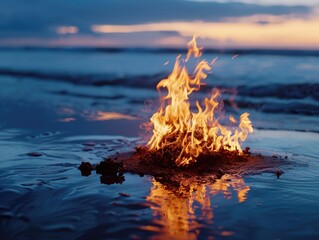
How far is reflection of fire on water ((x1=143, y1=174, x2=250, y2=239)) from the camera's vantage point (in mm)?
4710

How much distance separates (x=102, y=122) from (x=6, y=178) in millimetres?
5723

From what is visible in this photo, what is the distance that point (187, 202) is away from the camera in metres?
5.51

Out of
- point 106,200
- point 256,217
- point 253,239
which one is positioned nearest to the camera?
point 253,239

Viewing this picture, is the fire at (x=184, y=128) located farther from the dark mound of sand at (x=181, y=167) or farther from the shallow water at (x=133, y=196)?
the shallow water at (x=133, y=196)

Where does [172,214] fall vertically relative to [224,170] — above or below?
below

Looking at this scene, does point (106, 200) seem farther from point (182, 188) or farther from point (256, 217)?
point (256, 217)

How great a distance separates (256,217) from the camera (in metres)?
5.04

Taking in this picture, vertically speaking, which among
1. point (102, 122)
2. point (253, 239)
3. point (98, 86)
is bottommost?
point (253, 239)

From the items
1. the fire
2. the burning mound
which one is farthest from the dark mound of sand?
the fire

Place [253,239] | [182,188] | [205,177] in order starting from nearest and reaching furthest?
1. [253,239]
2. [182,188]
3. [205,177]

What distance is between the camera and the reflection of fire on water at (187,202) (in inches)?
185

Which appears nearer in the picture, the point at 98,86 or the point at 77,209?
the point at 77,209

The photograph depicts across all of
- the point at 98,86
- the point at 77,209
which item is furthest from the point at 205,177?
the point at 98,86

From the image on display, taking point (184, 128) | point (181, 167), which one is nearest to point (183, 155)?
point (181, 167)
